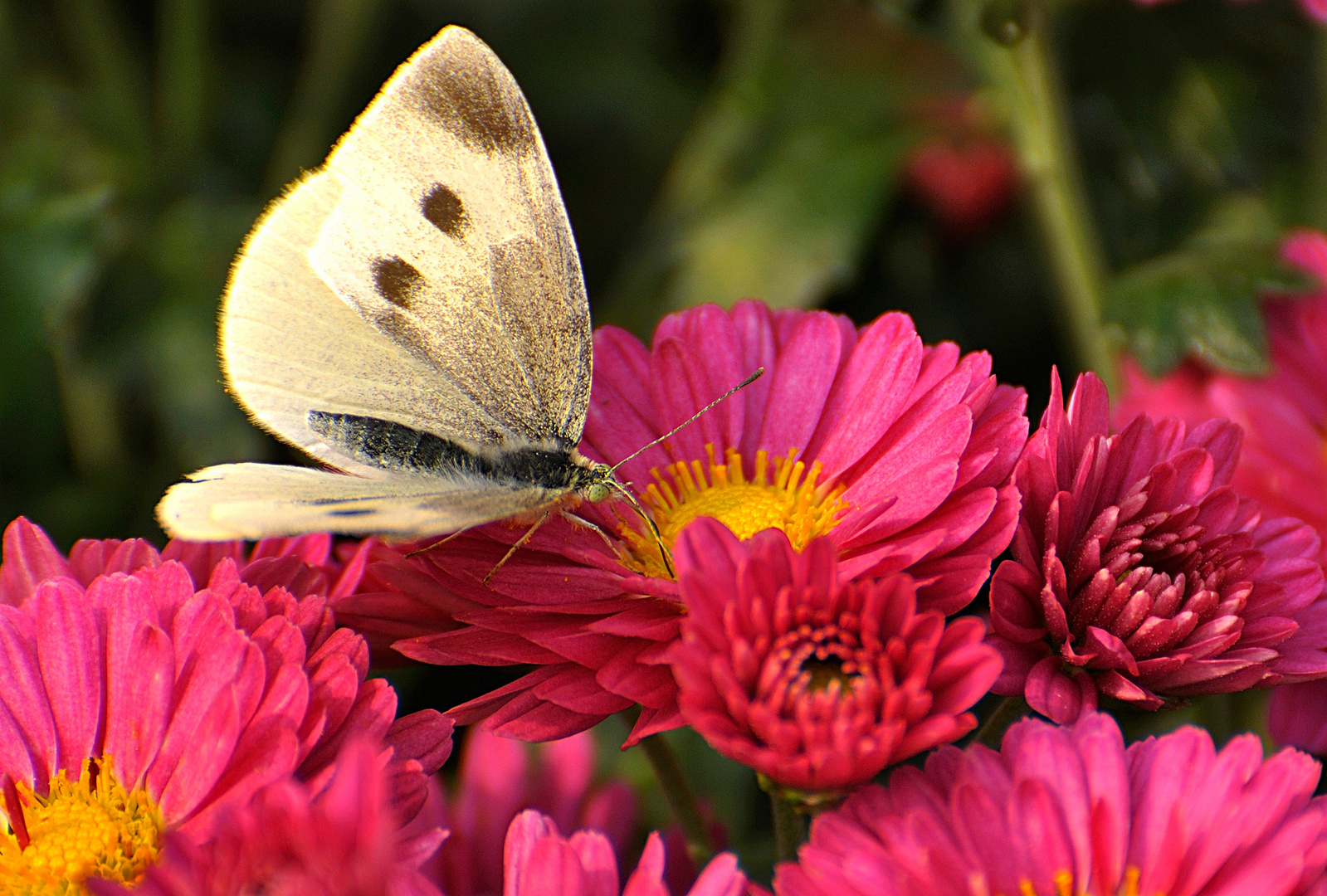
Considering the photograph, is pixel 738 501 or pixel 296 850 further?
pixel 738 501

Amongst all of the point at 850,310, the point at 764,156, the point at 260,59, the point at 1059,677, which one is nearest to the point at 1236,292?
the point at 850,310

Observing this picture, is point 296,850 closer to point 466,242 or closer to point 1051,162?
point 466,242

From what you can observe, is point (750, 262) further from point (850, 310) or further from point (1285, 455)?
point (1285, 455)

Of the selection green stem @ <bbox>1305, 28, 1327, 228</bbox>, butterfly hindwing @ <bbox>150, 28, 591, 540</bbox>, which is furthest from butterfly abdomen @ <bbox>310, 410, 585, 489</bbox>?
green stem @ <bbox>1305, 28, 1327, 228</bbox>

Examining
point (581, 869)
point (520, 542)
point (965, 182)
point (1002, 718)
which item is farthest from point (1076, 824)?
point (965, 182)

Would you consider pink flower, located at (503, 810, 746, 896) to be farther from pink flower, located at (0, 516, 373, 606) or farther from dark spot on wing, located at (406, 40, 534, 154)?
dark spot on wing, located at (406, 40, 534, 154)
